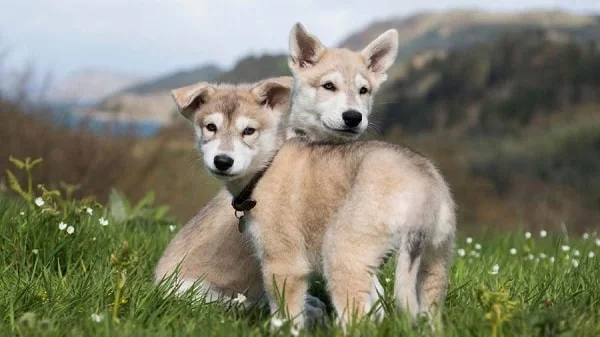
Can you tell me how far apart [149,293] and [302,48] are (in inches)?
125

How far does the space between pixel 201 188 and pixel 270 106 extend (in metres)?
11.4

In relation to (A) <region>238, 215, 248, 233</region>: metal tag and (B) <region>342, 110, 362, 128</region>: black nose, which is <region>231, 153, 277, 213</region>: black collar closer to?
(A) <region>238, 215, 248, 233</region>: metal tag

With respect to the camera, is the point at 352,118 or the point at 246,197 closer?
the point at 246,197

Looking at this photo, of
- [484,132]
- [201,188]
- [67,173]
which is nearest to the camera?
[67,173]

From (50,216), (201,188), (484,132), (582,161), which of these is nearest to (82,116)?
(201,188)

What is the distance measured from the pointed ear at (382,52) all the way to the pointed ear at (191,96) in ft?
6.70

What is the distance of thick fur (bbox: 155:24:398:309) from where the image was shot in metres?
4.87

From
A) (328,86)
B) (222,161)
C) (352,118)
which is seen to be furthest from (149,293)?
(328,86)

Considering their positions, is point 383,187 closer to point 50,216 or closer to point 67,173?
point 50,216

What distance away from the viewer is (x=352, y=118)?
5836 mm

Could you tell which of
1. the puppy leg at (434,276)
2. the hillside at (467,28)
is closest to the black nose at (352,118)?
the puppy leg at (434,276)

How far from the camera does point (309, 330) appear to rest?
407 centimetres

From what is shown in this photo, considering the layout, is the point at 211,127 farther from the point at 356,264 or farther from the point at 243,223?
the point at 356,264

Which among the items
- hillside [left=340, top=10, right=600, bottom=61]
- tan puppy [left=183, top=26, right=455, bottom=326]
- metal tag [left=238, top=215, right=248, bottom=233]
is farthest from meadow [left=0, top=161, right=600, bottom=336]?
hillside [left=340, top=10, right=600, bottom=61]
